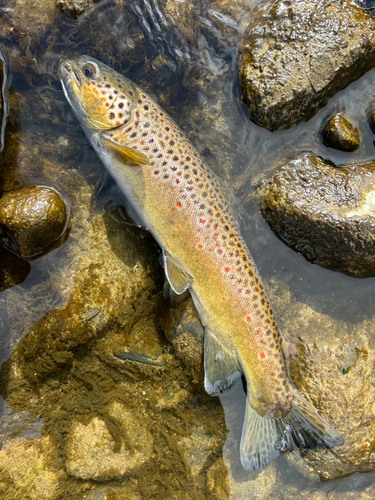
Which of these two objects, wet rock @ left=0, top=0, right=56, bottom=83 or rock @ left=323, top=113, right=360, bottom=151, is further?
rock @ left=323, top=113, right=360, bottom=151

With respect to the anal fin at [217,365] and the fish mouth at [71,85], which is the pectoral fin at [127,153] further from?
the anal fin at [217,365]

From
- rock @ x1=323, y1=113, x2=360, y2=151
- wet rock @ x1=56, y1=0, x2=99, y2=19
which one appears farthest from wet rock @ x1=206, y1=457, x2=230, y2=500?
wet rock @ x1=56, y1=0, x2=99, y2=19

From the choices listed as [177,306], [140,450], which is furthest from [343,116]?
[140,450]

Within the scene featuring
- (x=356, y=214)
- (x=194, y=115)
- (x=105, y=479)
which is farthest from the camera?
(x=194, y=115)

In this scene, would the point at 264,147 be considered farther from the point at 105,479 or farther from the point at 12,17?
the point at 105,479

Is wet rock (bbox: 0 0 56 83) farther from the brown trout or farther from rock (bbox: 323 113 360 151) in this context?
rock (bbox: 323 113 360 151)

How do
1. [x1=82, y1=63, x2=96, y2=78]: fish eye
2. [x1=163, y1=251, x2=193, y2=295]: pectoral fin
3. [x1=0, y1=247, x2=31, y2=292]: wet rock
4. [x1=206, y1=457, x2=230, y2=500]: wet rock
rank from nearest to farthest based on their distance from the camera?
[x1=82, y1=63, x2=96, y2=78]: fish eye
[x1=163, y1=251, x2=193, y2=295]: pectoral fin
[x1=0, y1=247, x2=31, y2=292]: wet rock
[x1=206, y1=457, x2=230, y2=500]: wet rock

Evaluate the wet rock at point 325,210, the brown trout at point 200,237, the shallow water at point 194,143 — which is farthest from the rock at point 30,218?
the wet rock at point 325,210
